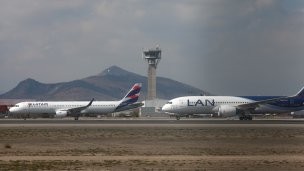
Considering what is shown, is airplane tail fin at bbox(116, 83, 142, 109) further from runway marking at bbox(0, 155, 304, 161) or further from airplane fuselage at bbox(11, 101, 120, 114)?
runway marking at bbox(0, 155, 304, 161)

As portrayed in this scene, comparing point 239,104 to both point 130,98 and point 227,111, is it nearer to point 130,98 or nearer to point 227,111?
point 227,111

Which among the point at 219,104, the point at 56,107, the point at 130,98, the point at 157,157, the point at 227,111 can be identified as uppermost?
the point at 130,98

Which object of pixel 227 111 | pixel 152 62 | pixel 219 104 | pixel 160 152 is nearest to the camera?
pixel 160 152

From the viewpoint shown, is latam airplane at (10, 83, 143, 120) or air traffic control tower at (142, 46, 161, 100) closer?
latam airplane at (10, 83, 143, 120)

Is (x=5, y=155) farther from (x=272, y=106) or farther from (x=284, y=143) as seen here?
(x=272, y=106)

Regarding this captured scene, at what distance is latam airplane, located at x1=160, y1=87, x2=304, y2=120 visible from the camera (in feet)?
196

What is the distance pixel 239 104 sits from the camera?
60.7m

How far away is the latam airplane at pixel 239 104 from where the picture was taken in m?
59.8

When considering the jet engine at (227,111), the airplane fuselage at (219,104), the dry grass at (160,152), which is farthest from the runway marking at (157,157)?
the airplane fuselage at (219,104)

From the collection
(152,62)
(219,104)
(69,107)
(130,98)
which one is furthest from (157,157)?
(152,62)

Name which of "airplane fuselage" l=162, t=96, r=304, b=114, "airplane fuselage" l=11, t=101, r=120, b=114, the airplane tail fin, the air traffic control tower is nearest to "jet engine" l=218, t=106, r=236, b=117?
"airplane fuselage" l=162, t=96, r=304, b=114

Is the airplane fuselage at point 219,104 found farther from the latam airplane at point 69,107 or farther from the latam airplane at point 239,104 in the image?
the latam airplane at point 69,107

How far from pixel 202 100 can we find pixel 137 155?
136 ft

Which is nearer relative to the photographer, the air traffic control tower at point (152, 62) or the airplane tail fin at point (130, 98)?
the airplane tail fin at point (130, 98)
